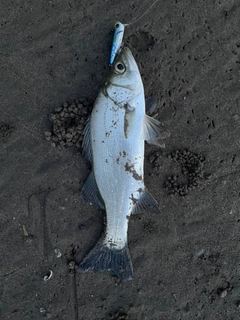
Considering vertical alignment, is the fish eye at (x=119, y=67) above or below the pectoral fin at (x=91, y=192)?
above

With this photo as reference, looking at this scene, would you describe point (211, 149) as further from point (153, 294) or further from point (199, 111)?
point (153, 294)

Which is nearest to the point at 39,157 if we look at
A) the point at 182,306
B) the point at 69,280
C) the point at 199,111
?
the point at 69,280

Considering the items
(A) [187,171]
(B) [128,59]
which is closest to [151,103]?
(B) [128,59]

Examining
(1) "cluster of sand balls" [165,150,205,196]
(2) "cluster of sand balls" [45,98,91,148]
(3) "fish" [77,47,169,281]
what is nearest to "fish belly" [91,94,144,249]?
(3) "fish" [77,47,169,281]

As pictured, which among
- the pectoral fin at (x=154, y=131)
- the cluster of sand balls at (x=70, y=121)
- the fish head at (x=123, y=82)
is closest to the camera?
the fish head at (x=123, y=82)

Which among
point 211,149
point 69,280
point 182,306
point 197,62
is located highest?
point 197,62

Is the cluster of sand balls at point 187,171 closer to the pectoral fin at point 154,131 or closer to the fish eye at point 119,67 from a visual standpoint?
the pectoral fin at point 154,131

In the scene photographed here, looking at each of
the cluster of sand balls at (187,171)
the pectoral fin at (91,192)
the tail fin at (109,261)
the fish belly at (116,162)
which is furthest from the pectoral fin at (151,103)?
the tail fin at (109,261)
